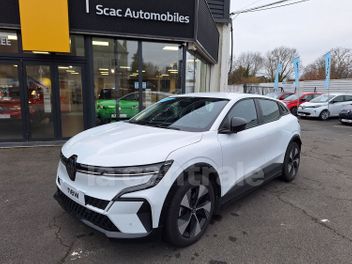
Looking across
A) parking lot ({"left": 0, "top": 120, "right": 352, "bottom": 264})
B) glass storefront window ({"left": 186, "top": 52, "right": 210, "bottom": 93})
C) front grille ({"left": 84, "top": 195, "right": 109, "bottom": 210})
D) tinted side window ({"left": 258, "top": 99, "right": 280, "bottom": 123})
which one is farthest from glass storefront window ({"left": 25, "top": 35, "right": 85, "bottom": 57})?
front grille ({"left": 84, "top": 195, "right": 109, "bottom": 210})

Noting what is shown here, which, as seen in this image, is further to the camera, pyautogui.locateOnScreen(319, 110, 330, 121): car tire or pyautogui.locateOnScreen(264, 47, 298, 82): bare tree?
pyautogui.locateOnScreen(264, 47, 298, 82): bare tree

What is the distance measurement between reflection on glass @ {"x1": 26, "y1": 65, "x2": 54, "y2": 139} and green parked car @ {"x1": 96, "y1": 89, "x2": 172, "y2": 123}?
1.42m

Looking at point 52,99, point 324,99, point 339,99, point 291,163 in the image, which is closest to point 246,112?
point 291,163

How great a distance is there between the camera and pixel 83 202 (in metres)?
2.48

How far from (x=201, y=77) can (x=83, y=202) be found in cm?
1056

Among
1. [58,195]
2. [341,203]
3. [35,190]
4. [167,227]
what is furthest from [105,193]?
[341,203]

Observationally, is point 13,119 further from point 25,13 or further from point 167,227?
point 167,227

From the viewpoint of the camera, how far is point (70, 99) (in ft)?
24.9

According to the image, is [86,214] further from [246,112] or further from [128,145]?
[246,112]

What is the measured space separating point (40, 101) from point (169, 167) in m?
6.41

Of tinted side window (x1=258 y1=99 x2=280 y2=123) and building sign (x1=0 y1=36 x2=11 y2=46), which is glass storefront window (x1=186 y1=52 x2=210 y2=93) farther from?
building sign (x1=0 y1=36 x2=11 y2=46)

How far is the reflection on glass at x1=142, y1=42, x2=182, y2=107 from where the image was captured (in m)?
8.37

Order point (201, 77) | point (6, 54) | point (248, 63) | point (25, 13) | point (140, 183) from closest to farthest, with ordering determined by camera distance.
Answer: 1. point (140, 183)
2. point (25, 13)
3. point (6, 54)
4. point (201, 77)
5. point (248, 63)

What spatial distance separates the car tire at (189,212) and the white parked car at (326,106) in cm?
1529
